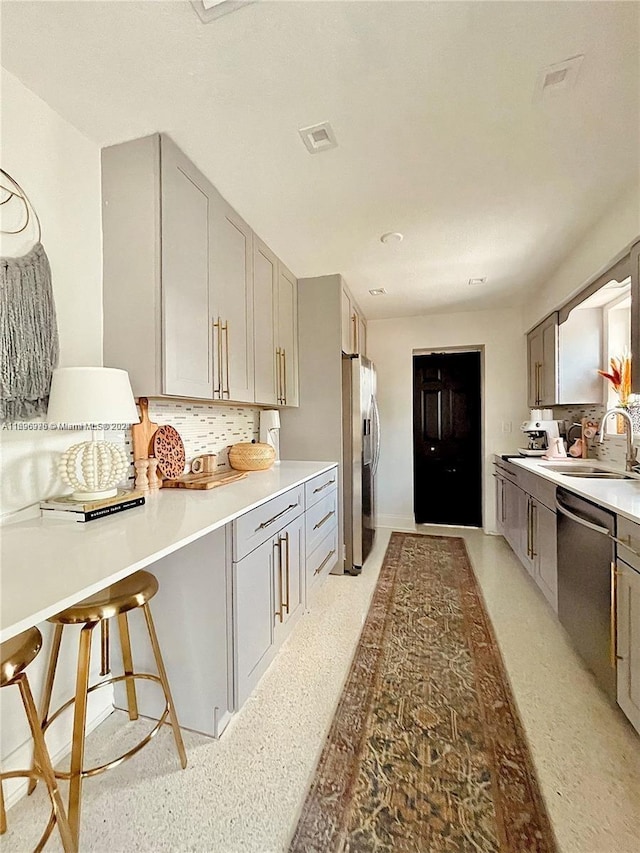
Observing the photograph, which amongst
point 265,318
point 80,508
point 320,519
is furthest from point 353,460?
point 80,508

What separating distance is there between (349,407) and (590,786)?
2.35 metres

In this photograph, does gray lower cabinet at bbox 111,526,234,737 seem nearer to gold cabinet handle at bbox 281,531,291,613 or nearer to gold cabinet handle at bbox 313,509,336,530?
gold cabinet handle at bbox 281,531,291,613

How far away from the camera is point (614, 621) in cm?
151

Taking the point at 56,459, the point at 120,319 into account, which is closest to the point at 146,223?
the point at 120,319

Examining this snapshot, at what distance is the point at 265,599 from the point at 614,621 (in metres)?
1.42

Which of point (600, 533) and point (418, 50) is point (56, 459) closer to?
point (418, 50)

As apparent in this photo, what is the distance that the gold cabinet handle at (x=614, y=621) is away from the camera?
4.92 ft

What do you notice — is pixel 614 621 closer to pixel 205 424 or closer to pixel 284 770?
pixel 284 770

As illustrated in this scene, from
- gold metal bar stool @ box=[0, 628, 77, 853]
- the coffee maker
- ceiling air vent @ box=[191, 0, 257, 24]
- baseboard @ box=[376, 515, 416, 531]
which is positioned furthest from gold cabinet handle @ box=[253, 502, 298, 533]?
baseboard @ box=[376, 515, 416, 531]

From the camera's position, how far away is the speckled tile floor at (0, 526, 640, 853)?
3.61 ft

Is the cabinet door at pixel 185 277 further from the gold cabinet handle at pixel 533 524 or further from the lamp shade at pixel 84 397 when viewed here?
the gold cabinet handle at pixel 533 524

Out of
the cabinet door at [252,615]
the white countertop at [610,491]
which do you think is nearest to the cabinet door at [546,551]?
the white countertop at [610,491]

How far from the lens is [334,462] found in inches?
114

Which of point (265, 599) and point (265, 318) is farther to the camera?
point (265, 318)
